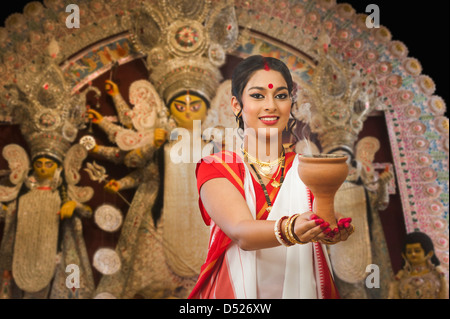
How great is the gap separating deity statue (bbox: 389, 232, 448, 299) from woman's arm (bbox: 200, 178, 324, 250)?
235cm

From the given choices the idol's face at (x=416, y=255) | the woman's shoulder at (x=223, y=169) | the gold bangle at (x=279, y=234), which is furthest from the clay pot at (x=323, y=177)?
the idol's face at (x=416, y=255)

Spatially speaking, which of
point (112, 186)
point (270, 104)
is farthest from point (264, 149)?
point (112, 186)

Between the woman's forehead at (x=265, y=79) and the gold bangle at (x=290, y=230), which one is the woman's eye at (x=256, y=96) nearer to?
the woman's forehead at (x=265, y=79)

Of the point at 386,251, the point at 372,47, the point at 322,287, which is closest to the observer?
the point at 322,287

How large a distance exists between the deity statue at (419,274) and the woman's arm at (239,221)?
7.70 ft

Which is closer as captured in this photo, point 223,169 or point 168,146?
point 223,169

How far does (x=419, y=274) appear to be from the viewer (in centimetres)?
368

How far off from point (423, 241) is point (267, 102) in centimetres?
234

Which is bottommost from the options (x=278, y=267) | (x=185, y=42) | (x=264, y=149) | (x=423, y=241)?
(x=278, y=267)

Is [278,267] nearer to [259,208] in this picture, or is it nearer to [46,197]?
[259,208]

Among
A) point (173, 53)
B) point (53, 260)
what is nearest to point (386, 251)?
point (173, 53)

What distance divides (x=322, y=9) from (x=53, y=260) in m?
2.70

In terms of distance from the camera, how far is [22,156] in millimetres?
3736

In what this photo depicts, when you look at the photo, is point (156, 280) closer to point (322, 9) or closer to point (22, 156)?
point (22, 156)
